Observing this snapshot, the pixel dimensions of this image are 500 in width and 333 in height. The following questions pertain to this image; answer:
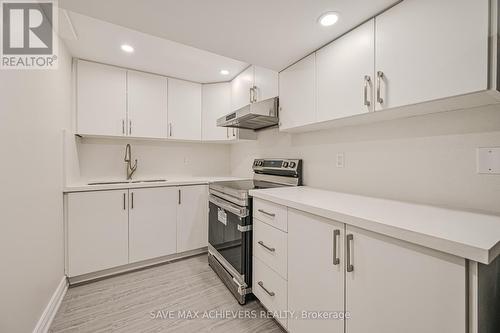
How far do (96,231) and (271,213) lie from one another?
5.87 feet

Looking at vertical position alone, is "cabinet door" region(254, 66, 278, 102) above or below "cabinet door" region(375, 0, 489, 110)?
above

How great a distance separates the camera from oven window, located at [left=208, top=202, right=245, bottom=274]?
1676mm

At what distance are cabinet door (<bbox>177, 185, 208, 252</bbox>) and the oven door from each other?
14.3 inches

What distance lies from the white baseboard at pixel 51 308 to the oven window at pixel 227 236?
1.30 meters

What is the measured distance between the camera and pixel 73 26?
163 centimetres

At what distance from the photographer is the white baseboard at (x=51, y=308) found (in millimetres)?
1332

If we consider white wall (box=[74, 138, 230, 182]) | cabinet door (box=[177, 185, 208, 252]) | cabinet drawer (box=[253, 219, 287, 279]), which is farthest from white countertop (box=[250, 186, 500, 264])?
white wall (box=[74, 138, 230, 182])

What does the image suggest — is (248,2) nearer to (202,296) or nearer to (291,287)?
(291,287)

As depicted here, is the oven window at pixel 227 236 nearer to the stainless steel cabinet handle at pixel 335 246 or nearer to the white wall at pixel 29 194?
the stainless steel cabinet handle at pixel 335 246

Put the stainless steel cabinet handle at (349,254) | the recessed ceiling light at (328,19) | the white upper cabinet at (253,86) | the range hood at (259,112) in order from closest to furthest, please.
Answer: the stainless steel cabinet handle at (349,254), the recessed ceiling light at (328,19), the range hood at (259,112), the white upper cabinet at (253,86)

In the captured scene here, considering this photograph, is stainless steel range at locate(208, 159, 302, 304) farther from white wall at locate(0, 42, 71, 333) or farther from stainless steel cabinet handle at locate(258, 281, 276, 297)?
white wall at locate(0, 42, 71, 333)

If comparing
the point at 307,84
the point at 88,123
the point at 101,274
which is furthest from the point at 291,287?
the point at 88,123

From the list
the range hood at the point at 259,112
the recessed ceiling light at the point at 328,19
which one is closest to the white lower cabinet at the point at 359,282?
the range hood at the point at 259,112

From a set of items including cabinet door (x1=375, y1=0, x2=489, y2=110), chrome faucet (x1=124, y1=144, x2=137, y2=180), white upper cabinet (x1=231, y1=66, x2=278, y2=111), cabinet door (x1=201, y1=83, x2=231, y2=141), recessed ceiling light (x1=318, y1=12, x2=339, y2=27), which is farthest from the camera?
cabinet door (x1=201, y1=83, x2=231, y2=141)
